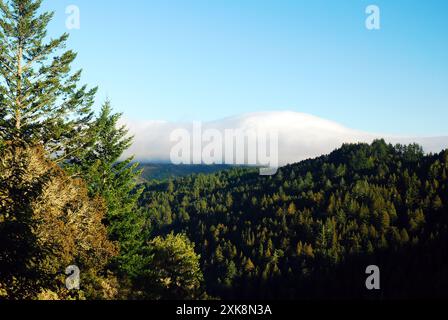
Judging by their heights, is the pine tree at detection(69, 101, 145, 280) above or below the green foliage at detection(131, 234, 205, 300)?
above

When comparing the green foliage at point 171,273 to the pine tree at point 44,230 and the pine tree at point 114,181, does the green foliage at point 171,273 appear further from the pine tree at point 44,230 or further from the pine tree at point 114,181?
the pine tree at point 44,230

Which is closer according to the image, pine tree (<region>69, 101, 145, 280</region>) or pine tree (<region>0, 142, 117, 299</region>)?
pine tree (<region>0, 142, 117, 299</region>)

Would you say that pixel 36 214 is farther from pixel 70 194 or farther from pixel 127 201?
pixel 127 201

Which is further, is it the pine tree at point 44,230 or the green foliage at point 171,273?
the green foliage at point 171,273

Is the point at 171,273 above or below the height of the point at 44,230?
below

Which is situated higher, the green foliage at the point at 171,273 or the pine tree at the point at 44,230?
the pine tree at the point at 44,230

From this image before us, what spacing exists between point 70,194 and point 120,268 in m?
11.0

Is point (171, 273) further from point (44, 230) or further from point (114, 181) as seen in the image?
point (44, 230)

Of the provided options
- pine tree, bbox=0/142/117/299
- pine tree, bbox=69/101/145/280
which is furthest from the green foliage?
→ pine tree, bbox=0/142/117/299

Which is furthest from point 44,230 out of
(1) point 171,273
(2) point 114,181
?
(1) point 171,273

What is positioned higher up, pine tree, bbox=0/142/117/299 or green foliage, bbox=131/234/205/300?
pine tree, bbox=0/142/117/299

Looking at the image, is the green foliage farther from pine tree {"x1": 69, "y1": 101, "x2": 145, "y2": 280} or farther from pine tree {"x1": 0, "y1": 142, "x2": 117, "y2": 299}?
pine tree {"x1": 0, "y1": 142, "x2": 117, "y2": 299}

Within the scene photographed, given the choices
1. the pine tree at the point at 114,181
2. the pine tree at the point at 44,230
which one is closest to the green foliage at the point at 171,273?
the pine tree at the point at 114,181
